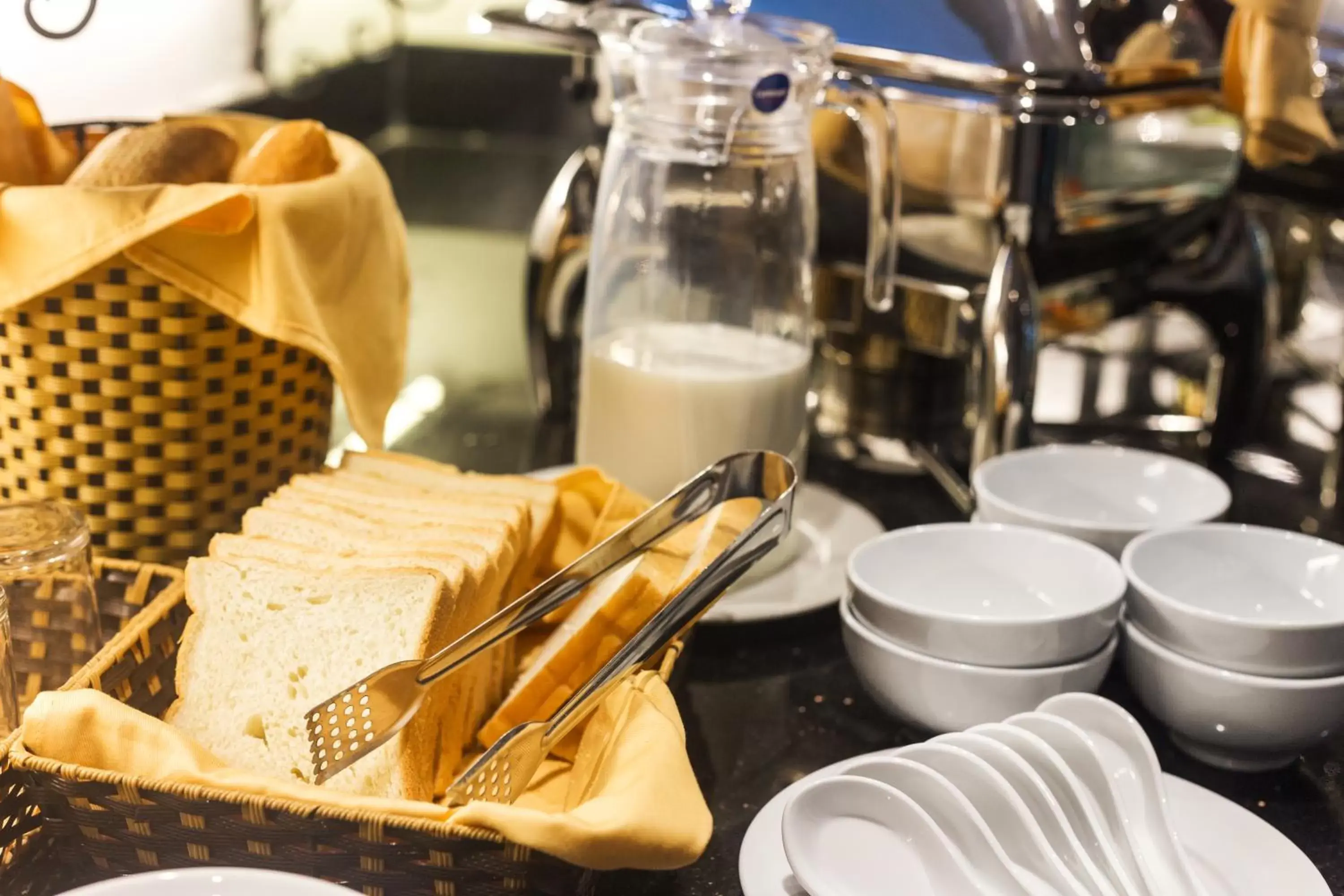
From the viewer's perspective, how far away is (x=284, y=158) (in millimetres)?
649

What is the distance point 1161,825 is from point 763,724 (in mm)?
208

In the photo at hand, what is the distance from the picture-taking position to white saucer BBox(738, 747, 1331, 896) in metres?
0.48

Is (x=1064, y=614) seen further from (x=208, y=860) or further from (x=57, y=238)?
(x=57, y=238)

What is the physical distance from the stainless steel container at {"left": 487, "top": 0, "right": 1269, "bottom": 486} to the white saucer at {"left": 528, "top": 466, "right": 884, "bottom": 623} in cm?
9

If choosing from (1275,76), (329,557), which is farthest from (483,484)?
(1275,76)

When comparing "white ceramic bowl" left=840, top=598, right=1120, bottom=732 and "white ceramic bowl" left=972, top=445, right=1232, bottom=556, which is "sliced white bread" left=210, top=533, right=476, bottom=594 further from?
"white ceramic bowl" left=972, top=445, right=1232, bottom=556

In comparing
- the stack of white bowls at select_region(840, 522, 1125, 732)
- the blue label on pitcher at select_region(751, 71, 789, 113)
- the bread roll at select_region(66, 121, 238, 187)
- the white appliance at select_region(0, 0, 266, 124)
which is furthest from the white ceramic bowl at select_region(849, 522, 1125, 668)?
the white appliance at select_region(0, 0, 266, 124)

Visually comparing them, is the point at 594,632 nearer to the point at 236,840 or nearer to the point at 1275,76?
the point at 236,840

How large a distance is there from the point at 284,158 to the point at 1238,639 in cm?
49

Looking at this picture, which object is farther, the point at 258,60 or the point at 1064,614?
the point at 258,60

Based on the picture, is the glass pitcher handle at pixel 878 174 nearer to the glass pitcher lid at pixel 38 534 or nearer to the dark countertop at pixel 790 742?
the dark countertop at pixel 790 742

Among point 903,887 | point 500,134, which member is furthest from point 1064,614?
point 500,134

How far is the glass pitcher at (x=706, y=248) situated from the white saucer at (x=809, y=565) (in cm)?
5

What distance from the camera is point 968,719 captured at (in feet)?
1.89
